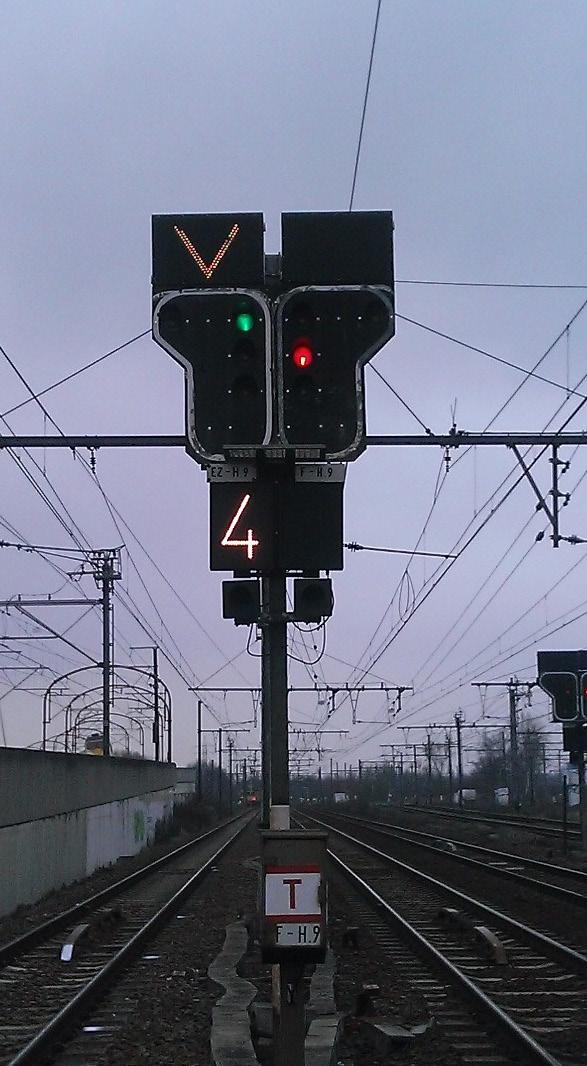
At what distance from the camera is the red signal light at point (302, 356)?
6.98 meters

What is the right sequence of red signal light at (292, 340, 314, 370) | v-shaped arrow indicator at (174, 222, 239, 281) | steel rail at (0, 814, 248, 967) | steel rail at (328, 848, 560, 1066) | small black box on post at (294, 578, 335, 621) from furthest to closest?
steel rail at (0, 814, 248, 967)
steel rail at (328, 848, 560, 1066)
small black box on post at (294, 578, 335, 621)
v-shaped arrow indicator at (174, 222, 239, 281)
red signal light at (292, 340, 314, 370)

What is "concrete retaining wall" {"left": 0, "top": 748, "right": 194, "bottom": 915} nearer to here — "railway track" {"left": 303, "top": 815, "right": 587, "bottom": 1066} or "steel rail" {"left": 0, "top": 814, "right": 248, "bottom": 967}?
"steel rail" {"left": 0, "top": 814, "right": 248, "bottom": 967}

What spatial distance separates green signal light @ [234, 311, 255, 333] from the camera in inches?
275

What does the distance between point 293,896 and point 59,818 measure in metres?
25.3

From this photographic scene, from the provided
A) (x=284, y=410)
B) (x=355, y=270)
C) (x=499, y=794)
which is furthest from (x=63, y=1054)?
(x=499, y=794)

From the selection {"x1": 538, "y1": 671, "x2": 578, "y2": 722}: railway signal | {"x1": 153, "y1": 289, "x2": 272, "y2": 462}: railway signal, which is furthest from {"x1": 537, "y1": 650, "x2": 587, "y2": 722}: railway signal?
{"x1": 153, "y1": 289, "x2": 272, "y2": 462}: railway signal

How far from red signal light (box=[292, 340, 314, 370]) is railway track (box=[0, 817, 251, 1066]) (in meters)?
5.62

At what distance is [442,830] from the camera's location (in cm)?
5612

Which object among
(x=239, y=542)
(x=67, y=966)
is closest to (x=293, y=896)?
(x=239, y=542)

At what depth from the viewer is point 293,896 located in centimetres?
657

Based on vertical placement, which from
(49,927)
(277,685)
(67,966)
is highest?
(277,685)

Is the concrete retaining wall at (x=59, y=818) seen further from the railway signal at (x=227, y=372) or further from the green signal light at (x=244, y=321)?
the green signal light at (x=244, y=321)

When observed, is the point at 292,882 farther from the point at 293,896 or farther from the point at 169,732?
the point at 169,732

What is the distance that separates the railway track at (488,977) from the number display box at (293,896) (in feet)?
11.1
